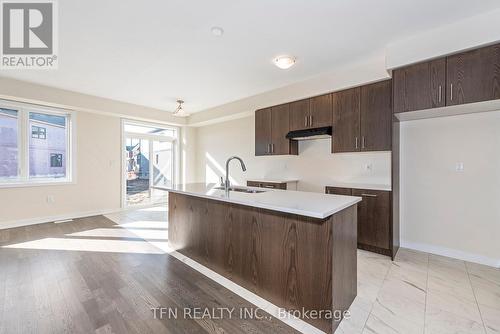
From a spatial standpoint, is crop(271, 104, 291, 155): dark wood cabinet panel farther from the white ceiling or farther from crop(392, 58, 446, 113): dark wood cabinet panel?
crop(392, 58, 446, 113): dark wood cabinet panel

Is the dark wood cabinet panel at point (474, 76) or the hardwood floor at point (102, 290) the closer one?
the hardwood floor at point (102, 290)

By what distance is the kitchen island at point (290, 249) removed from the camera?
160 cm

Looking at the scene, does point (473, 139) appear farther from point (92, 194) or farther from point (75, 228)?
point (92, 194)

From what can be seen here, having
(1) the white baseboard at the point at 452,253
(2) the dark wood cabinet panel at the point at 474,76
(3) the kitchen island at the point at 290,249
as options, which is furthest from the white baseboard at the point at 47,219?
(2) the dark wood cabinet panel at the point at 474,76

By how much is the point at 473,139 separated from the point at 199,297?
3.62 meters

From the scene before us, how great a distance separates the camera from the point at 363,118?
3158mm

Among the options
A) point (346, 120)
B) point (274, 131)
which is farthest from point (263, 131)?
point (346, 120)

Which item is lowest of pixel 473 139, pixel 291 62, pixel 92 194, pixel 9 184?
pixel 92 194

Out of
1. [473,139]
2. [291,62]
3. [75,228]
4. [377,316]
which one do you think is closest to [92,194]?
[75,228]

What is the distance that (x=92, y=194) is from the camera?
5.05 m

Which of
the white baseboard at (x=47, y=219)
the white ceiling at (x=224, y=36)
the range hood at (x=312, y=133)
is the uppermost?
the white ceiling at (x=224, y=36)

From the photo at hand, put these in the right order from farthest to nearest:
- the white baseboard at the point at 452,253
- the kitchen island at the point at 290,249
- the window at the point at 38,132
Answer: the window at the point at 38,132
the white baseboard at the point at 452,253
the kitchen island at the point at 290,249

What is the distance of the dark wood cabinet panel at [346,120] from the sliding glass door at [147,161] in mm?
4382

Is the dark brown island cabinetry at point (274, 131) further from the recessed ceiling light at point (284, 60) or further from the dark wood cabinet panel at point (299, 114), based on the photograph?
the recessed ceiling light at point (284, 60)
